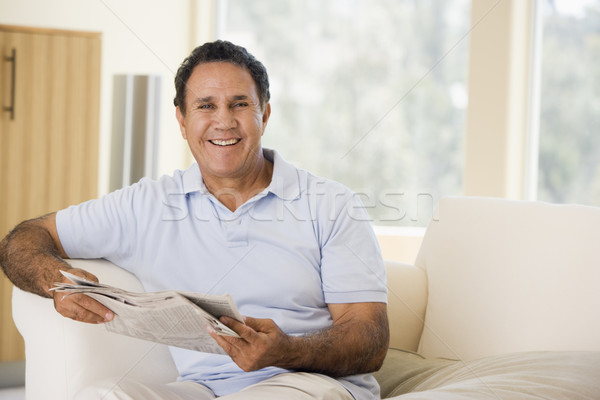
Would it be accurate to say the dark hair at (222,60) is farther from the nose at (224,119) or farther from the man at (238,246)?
the nose at (224,119)

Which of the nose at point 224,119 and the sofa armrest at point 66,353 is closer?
the sofa armrest at point 66,353

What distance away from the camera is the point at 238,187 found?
185cm

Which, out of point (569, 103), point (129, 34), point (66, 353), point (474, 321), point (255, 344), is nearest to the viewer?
point (255, 344)

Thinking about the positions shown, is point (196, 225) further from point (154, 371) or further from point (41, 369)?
point (41, 369)

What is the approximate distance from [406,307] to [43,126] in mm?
2203

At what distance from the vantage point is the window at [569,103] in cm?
341

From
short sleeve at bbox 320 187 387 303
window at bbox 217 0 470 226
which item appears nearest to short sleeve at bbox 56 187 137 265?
short sleeve at bbox 320 187 387 303

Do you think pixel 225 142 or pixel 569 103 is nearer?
pixel 225 142

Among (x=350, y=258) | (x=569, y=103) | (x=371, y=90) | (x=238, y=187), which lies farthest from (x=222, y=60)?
(x=371, y=90)

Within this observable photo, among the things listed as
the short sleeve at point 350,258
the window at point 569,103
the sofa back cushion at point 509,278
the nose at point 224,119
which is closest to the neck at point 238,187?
the nose at point 224,119

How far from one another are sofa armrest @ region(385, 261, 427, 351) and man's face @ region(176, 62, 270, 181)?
1.99 feet

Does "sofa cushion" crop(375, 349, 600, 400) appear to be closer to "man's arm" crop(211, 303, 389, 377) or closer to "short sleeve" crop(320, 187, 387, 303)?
"man's arm" crop(211, 303, 389, 377)

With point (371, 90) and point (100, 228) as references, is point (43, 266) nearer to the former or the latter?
point (100, 228)

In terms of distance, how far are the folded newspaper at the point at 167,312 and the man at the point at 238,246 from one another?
91 millimetres
